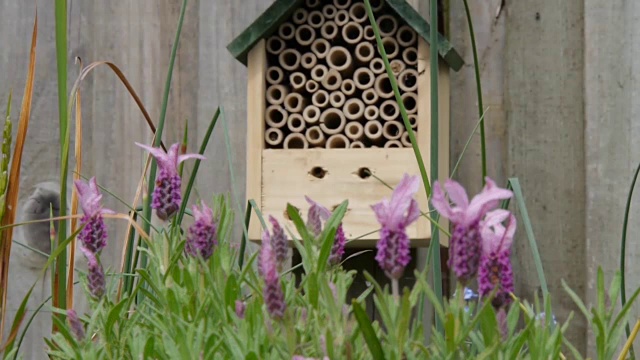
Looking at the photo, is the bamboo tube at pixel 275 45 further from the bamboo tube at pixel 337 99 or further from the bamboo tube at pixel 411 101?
the bamboo tube at pixel 411 101

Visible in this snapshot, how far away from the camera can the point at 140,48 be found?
1856 mm

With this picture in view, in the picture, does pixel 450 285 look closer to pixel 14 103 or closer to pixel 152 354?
pixel 14 103

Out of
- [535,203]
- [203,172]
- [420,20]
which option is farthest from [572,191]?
[203,172]

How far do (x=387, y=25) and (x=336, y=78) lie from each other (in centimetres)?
12

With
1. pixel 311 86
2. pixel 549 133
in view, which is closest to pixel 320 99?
pixel 311 86

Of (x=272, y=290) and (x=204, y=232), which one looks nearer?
(x=272, y=290)

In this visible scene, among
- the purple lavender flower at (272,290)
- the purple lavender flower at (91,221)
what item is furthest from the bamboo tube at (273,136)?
the purple lavender flower at (272,290)

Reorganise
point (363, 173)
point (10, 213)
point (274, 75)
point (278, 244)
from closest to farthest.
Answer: point (278, 244)
point (10, 213)
point (363, 173)
point (274, 75)

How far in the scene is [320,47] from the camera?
160 centimetres

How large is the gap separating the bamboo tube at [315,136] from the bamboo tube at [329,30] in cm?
15

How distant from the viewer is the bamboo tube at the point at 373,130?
1550 mm

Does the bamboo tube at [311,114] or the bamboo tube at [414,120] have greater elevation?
the bamboo tube at [311,114]

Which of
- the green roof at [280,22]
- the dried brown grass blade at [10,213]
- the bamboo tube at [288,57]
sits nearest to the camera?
the dried brown grass blade at [10,213]

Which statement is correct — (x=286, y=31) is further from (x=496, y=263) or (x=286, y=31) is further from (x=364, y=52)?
(x=496, y=263)
